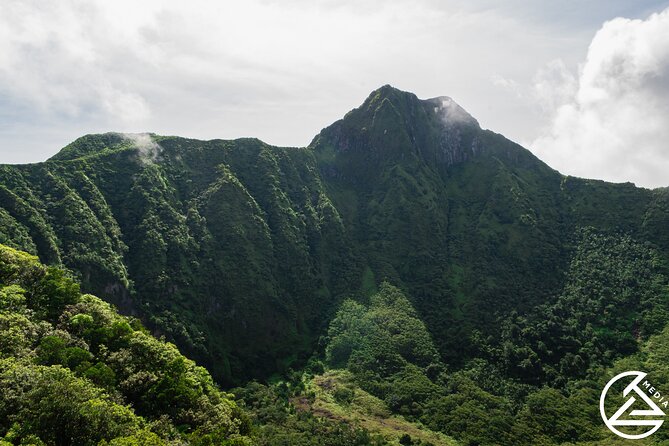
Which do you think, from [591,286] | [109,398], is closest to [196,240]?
[109,398]

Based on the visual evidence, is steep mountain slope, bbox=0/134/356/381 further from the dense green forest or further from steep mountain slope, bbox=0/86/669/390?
the dense green forest

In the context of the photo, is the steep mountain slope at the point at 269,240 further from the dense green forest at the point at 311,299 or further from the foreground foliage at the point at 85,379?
the foreground foliage at the point at 85,379

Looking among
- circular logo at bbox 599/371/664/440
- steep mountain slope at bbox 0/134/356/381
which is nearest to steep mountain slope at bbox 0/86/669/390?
steep mountain slope at bbox 0/134/356/381

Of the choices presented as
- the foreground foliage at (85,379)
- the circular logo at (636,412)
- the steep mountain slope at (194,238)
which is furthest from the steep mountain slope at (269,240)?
the foreground foliage at (85,379)

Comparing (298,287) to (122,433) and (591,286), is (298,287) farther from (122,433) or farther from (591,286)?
(122,433)

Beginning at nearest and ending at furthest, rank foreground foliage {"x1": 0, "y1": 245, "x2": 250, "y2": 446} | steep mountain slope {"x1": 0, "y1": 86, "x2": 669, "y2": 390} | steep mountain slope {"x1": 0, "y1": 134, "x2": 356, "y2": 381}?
foreground foliage {"x1": 0, "y1": 245, "x2": 250, "y2": 446} → steep mountain slope {"x1": 0, "y1": 134, "x2": 356, "y2": 381} → steep mountain slope {"x1": 0, "y1": 86, "x2": 669, "y2": 390}

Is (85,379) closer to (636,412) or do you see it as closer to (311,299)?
(636,412)
